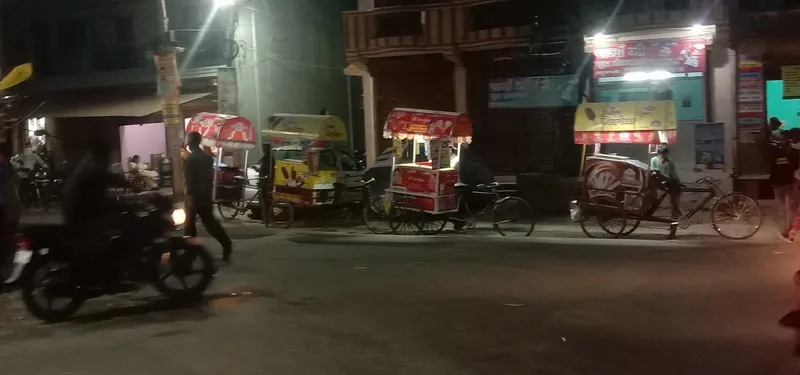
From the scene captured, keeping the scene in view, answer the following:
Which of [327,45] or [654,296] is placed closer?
[654,296]

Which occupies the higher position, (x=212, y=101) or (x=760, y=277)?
(x=212, y=101)

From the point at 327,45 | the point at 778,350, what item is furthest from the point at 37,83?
the point at 778,350

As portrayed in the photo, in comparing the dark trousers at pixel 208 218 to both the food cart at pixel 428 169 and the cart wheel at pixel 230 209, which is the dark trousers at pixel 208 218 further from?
the cart wheel at pixel 230 209

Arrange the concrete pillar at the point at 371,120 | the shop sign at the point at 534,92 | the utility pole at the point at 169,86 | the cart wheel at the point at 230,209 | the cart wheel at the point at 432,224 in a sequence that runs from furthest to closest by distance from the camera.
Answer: the concrete pillar at the point at 371,120
the shop sign at the point at 534,92
the cart wheel at the point at 230,209
the utility pole at the point at 169,86
the cart wheel at the point at 432,224

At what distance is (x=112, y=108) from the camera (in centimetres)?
2506

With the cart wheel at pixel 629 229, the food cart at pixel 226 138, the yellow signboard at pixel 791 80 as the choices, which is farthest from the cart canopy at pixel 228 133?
the yellow signboard at pixel 791 80

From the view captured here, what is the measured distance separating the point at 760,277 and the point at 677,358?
13.1 ft

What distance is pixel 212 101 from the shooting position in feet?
80.2

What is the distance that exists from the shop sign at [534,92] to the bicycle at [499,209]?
4213 millimetres

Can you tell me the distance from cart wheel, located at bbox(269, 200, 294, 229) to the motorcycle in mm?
7602

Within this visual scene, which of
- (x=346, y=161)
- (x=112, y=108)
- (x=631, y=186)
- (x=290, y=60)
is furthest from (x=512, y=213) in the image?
(x=112, y=108)

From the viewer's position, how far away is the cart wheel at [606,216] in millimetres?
13938

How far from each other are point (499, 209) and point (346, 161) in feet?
16.7

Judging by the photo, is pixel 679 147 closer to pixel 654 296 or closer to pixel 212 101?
pixel 654 296
